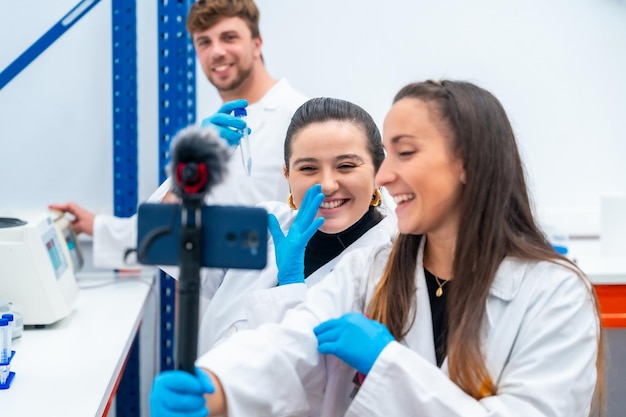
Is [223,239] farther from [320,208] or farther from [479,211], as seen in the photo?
[320,208]

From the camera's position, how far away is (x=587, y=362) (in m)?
1.02

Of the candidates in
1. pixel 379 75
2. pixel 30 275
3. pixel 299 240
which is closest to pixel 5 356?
pixel 30 275

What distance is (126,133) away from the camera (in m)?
2.55

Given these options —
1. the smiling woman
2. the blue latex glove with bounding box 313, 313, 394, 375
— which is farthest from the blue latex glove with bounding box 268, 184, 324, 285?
the blue latex glove with bounding box 313, 313, 394, 375

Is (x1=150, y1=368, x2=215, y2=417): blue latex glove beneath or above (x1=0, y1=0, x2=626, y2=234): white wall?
beneath

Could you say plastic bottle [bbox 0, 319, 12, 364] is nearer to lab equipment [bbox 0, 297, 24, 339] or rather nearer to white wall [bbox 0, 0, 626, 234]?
lab equipment [bbox 0, 297, 24, 339]

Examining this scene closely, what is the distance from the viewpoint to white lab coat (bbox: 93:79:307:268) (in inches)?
89.8

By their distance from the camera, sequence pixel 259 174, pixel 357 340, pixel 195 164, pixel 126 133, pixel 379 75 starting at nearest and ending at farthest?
pixel 195 164, pixel 357 340, pixel 259 174, pixel 126 133, pixel 379 75

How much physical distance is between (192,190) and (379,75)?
84.4 inches

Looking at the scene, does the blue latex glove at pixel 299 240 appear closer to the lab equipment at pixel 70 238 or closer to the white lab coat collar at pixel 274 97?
the white lab coat collar at pixel 274 97

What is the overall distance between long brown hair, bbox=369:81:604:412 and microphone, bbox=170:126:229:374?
47 cm

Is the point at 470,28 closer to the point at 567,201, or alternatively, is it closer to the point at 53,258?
the point at 567,201

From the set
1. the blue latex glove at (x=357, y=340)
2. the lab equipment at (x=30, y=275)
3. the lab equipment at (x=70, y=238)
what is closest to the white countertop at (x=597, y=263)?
the blue latex glove at (x=357, y=340)

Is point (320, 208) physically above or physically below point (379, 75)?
below
